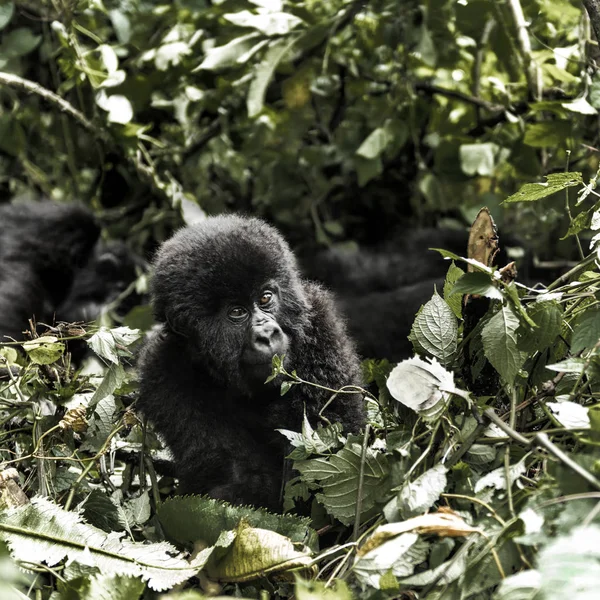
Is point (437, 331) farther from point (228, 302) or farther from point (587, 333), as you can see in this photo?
point (228, 302)

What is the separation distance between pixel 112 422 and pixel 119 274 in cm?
226

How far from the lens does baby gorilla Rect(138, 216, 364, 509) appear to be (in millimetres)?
2055

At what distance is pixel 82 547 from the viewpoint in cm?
158

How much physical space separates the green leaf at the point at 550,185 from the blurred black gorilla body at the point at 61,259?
2823 millimetres

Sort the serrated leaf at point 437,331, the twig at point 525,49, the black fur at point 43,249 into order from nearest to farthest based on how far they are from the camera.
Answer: the serrated leaf at point 437,331
the twig at point 525,49
the black fur at point 43,249

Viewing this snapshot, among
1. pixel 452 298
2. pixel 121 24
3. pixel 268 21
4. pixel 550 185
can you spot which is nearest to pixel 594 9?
pixel 550 185

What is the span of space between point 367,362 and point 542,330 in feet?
3.49

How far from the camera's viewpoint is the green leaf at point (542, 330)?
154 cm

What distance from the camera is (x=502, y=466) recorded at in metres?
1.47

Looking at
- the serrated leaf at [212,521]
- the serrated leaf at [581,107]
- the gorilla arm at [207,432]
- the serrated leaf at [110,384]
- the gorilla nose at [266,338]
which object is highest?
the serrated leaf at [581,107]

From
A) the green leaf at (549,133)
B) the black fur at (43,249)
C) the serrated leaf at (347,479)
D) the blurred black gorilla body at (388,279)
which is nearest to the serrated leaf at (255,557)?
the serrated leaf at (347,479)

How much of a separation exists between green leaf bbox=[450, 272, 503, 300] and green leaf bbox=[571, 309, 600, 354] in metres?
0.15

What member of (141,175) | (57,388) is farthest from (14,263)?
(57,388)

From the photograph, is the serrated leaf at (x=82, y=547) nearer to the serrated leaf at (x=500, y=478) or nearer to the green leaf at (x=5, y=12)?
the serrated leaf at (x=500, y=478)
